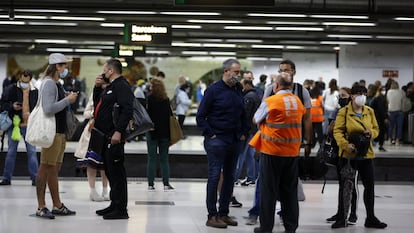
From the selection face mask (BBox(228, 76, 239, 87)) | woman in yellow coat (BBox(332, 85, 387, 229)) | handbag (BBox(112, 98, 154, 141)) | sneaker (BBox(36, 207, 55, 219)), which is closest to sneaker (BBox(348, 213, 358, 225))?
woman in yellow coat (BBox(332, 85, 387, 229))

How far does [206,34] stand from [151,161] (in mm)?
18163

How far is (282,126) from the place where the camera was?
7.59 metres

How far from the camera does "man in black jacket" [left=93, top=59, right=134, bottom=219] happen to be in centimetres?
862

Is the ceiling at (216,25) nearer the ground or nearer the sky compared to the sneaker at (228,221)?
nearer the sky

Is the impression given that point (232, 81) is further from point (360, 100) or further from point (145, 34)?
point (145, 34)

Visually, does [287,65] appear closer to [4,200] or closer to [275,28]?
[4,200]

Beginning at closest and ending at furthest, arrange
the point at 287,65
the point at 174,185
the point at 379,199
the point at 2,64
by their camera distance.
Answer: the point at 287,65, the point at 379,199, the point at 174,185, the point at 2,64

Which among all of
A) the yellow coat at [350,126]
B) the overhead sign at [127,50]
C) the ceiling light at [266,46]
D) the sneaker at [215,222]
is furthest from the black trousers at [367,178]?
the ceiling light at [266,46]

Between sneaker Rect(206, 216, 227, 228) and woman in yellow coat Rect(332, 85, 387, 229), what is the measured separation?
1.27 m

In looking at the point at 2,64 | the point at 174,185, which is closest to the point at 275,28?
the point at 174,185

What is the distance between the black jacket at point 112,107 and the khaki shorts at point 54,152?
0.46 m

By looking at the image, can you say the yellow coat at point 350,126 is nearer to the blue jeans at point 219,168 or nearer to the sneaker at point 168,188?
the blue jeans at point 219,168

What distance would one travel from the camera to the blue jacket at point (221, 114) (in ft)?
27.9

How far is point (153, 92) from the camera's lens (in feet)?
39.0
